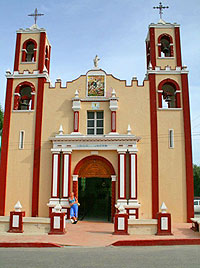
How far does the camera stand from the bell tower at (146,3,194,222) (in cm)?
1752

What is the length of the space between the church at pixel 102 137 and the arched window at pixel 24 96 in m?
0.07

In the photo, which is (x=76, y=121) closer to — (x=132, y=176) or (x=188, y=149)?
(x=132, y=176)

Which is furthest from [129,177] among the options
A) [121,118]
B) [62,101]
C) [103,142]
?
[62,101]

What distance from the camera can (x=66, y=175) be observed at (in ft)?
56.4

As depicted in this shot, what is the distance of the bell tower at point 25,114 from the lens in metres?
18.0

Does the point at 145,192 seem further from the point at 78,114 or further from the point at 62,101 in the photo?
the point at 62,101

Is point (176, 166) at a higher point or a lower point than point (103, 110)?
lower

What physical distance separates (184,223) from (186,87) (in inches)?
330

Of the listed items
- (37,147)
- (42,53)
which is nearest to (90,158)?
(37,147)

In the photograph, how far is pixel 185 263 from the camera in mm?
8039

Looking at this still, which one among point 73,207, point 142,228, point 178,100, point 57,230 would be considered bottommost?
point 57,230

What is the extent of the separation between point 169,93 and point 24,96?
9811 millimetres

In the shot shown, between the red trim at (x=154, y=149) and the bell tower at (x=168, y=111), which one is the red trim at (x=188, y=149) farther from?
the red trim at (x=154, y=149)

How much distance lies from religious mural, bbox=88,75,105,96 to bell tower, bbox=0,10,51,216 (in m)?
3.05
